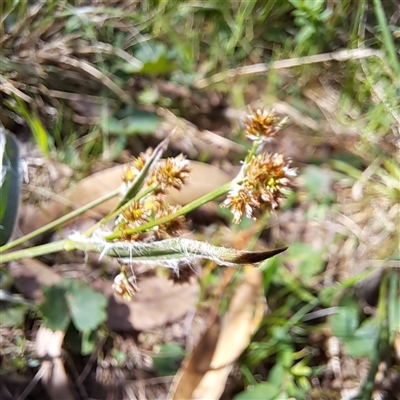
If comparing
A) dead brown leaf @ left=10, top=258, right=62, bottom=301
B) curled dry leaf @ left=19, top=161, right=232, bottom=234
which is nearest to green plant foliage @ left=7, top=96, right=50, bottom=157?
curled dry leaf @ left=19, top=161, right=232, bottom=234

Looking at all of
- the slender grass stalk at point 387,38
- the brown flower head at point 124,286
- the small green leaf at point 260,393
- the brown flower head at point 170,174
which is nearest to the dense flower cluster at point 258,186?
the brown flower head at point 170,174

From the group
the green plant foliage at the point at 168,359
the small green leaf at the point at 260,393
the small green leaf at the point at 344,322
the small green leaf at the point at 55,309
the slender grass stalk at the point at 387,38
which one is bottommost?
the small green leaf at the point at 260,393

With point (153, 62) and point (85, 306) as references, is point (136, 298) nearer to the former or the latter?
point (85, 306)

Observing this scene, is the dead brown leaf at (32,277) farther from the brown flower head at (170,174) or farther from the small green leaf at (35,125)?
the brown flower head at (170,174)

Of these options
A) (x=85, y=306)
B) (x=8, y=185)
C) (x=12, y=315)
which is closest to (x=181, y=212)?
(x=8, y=185)

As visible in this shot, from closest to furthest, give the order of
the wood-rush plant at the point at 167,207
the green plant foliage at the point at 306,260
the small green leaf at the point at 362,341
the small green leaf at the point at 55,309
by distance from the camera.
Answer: the wood-rush plant at the point at 167,207
the small green leaf at the point at 55,309
the small green leaf at the point at 362,341
the green plant foliage at the point at 306,260

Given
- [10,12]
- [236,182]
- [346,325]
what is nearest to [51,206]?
[10,12]
